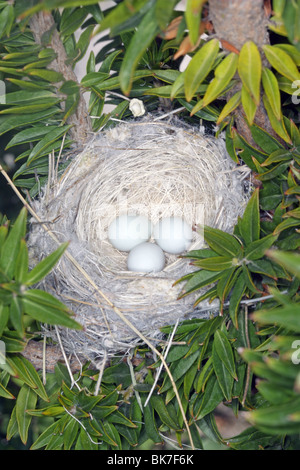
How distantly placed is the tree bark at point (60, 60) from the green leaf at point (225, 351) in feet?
1.71

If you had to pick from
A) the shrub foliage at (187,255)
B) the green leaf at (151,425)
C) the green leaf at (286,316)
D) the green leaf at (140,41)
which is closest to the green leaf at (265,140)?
the shrub foliage at (187,255)

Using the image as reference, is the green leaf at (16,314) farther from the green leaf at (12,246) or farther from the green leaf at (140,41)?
the green leaf at (140,41)

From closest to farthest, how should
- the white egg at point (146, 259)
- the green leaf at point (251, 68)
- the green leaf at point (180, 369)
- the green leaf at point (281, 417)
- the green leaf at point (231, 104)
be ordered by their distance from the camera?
the green leaf at point (281, 417), the green leaf at point (251, 68), the green leaf at point (231, 104), the green leaf at point (180, 369), the white egg at point (146, 259)

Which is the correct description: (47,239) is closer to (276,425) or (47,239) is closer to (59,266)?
(59,266)

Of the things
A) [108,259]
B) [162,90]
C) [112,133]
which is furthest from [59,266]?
[162,90]

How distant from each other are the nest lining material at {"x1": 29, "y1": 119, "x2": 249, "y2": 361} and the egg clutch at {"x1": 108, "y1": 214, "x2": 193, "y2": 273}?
0.03m

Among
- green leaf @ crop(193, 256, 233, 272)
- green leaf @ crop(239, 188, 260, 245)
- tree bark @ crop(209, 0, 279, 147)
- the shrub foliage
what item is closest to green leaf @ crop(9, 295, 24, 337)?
the shrub foliage

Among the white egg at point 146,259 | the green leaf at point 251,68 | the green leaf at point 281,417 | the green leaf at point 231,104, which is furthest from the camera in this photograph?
the white egg at point 146,259

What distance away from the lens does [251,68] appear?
73 centimetres

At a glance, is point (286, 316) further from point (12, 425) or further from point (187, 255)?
point (12, 425)

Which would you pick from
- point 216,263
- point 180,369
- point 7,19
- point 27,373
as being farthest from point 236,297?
point 7,19

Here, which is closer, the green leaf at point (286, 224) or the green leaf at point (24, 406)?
the green leaf at point (286, 224)

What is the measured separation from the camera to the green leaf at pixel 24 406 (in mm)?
1003

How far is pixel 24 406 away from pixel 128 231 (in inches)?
18.8
